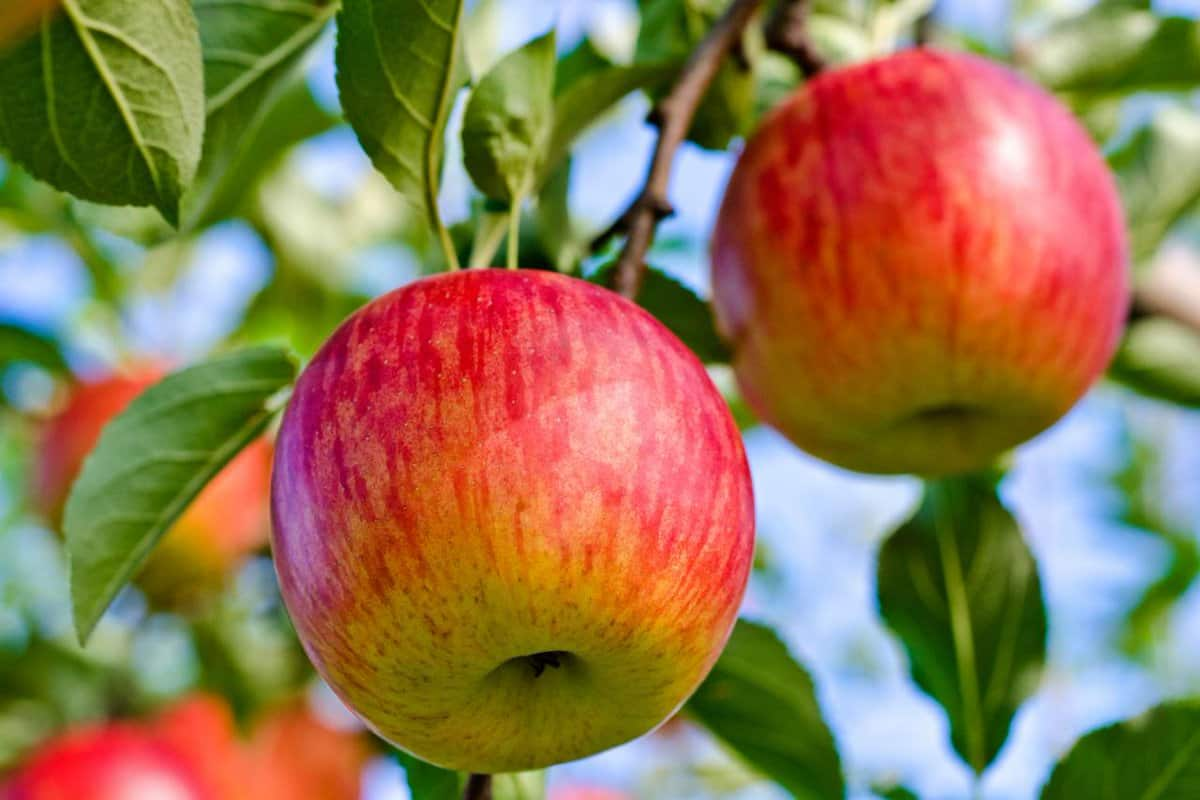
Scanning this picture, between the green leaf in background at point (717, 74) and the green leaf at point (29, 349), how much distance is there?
1.41m

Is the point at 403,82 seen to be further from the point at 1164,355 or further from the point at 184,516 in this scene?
the point at 184,516

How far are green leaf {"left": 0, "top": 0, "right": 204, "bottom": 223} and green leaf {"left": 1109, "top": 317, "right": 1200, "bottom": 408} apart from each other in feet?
3.93

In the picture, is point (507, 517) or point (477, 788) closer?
point (507, 517)

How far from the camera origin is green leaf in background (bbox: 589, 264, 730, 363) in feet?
3.98

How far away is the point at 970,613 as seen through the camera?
4.48 feet

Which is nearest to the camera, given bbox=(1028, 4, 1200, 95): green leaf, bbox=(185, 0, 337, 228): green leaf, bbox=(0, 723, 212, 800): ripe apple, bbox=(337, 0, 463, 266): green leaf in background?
bbox=(337, 0, 463, 266): green leaf in background

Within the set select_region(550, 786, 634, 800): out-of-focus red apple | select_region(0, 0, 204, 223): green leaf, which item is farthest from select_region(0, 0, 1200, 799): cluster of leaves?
select_region(550, 786, 634, 800): out-of-focus red apple

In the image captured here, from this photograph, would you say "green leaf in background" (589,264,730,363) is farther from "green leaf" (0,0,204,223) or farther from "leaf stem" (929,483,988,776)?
"green leaf" (0,0,204,223)

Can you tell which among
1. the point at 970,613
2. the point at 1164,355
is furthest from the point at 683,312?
the point at 1164,355

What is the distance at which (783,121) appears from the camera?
119 cm

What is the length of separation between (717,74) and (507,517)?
26.7 inches

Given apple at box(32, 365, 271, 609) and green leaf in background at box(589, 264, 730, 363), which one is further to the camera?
apple at box(32, 365, 271, 609)

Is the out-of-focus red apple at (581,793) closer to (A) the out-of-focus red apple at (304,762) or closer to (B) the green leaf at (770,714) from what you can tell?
(A) the out-of-focus red apple at (304,762)

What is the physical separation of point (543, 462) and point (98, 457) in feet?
1.50
